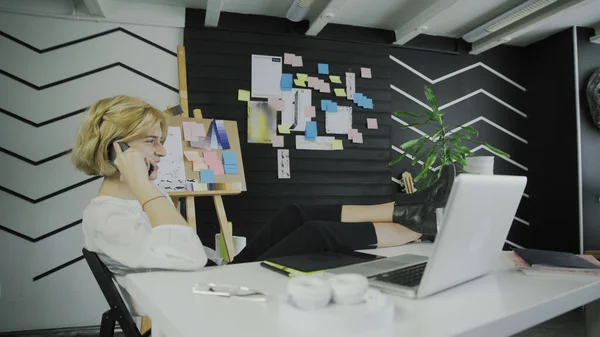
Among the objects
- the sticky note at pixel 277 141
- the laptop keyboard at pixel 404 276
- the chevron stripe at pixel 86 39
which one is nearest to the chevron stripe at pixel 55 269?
the chevron stripe at pixel 86 39

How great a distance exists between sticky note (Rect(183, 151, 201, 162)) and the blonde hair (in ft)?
4.08

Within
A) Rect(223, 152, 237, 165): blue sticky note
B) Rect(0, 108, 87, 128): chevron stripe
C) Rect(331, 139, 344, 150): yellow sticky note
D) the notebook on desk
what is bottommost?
the notebook on desk

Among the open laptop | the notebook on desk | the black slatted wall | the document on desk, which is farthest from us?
the document on desk

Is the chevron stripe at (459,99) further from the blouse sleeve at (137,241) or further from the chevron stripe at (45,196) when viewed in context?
the blouse sleeve at (137,241)

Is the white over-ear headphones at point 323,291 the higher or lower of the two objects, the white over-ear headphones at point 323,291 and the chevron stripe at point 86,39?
the lower

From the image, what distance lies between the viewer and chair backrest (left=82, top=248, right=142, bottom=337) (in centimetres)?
102

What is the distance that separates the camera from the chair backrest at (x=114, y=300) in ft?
3.34

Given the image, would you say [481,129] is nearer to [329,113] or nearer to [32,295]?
[329,113]

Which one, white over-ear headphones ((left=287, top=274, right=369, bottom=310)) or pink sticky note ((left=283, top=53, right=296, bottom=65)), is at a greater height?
pink sticky note ((left=283, top=53, right=296, bottom=65))

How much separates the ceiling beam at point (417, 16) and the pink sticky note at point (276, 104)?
1.13 m

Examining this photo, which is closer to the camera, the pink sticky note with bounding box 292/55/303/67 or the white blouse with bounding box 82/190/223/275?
the white blouse with bounding box 82/190/223/275

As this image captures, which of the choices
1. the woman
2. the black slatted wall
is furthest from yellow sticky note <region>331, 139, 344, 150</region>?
the woman

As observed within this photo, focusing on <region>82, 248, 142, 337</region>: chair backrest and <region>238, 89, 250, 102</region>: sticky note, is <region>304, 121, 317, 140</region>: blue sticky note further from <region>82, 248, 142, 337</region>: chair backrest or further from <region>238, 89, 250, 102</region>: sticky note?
<region>82, 248, 142, 337</region>: chair backrest

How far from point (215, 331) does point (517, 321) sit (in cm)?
45
